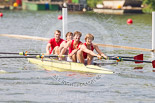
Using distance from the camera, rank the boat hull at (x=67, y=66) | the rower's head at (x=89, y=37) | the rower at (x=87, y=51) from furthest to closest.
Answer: the rower at (x=87, y=51)
the rower's head at (x=89, y=37)
the boat hull at (x=67, y=66)

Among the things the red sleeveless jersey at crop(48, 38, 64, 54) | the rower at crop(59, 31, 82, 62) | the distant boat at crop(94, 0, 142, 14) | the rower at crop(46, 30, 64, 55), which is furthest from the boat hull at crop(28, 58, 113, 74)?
the distant boat at crop(94, 0, 142, 14)

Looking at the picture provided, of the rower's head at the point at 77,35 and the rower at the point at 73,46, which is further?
the rower at the point at 73,46

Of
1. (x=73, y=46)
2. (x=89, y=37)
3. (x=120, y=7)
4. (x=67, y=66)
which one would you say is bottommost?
(x=67, y=66)

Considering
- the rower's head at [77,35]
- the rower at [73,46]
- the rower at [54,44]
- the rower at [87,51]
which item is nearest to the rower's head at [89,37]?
the rower at [87,51]

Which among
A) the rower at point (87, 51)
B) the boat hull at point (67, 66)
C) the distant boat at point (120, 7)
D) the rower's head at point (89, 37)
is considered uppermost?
the distant boat at point (120, 7)

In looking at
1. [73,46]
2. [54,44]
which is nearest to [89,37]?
[73,46]

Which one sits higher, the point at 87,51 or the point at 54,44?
the point at 54,44

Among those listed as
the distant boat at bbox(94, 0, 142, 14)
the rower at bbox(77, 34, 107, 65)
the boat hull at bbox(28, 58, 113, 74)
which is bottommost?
the boat hull at bbox(28, 58, 113, 74)

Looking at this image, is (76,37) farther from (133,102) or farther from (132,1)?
(132,1)

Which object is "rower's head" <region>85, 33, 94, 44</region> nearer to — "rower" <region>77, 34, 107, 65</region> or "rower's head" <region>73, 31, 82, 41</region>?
"rower" <region>77, 34, 107, 65</region>

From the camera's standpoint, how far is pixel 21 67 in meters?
19.5

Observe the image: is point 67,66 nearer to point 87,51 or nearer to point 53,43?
point 87,51

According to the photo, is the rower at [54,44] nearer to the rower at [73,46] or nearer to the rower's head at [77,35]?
the rower at [73,46]

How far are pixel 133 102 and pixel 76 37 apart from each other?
208 inches
